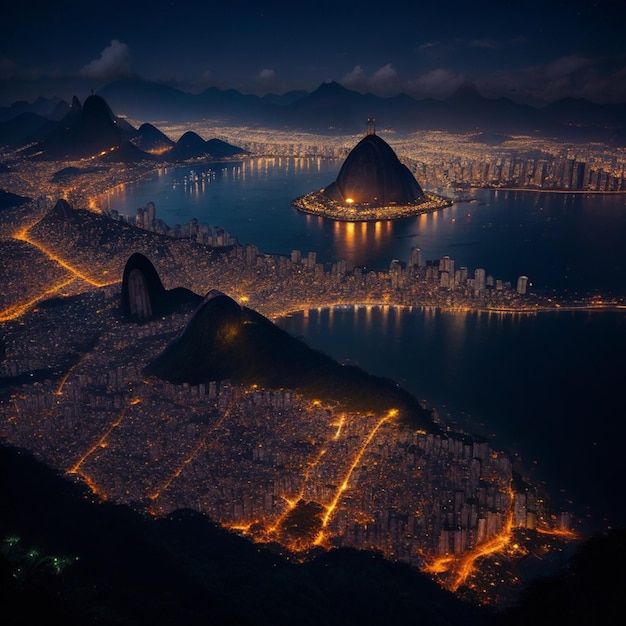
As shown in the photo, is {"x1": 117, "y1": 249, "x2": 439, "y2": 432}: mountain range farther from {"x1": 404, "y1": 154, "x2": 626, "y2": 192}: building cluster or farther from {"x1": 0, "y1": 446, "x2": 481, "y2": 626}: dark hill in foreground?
{"x1": 404, "y1": 154, "x2": 626, "y2": 192}: building cluster

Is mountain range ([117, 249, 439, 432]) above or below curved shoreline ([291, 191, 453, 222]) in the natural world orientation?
below

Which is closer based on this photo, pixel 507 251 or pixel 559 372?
pixel 559 372

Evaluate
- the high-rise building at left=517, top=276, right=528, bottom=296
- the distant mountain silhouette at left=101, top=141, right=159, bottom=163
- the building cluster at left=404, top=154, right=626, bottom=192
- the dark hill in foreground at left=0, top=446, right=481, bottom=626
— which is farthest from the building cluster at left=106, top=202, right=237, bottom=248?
the distant mountain silhouette at left=101, top=141, right=159, bottom=163

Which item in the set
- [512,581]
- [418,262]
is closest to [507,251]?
[418,262]

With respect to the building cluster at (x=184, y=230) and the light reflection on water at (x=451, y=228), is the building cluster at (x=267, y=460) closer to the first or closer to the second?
the light reflection on water at (x=451, y=228)

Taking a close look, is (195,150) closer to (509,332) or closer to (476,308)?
(476,308)

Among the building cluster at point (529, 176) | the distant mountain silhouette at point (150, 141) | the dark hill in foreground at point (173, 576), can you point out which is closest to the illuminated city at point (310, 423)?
the dark hill in foreground at point (173, 576)

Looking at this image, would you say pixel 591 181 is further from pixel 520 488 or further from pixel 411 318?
pixel 520 488

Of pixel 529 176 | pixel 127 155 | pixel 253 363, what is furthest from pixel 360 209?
pixel 127 155
